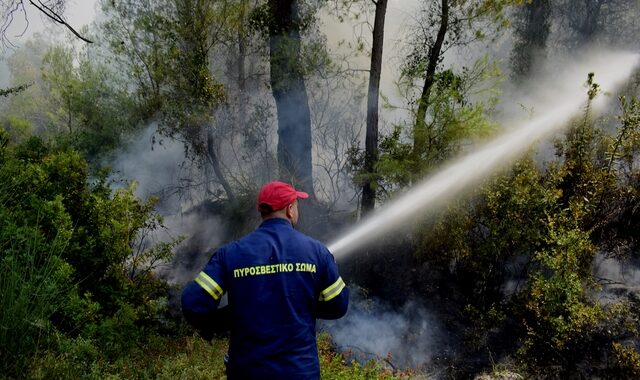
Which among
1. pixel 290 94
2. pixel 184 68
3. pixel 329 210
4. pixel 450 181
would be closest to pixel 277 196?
pixel 450 181

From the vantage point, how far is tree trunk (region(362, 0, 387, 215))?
29.3ft

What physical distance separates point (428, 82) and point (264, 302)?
303 inches

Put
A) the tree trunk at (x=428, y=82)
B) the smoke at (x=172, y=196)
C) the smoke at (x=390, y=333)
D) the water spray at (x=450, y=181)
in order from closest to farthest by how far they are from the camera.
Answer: the smoke at (x=390, y=333)
the water spray at (x=450, y=181)
the tree trunk at (x=428, y=82)
the smoke at (x=172, y=196)

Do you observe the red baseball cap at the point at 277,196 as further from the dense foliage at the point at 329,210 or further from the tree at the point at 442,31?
the tree at the point at 442,31

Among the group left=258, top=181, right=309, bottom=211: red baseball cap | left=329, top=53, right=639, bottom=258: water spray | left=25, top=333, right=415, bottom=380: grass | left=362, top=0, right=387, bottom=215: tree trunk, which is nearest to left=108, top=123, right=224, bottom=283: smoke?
left=329, top=53, right=639, bottom=258: water spray

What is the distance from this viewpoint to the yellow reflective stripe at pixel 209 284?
2188 mm

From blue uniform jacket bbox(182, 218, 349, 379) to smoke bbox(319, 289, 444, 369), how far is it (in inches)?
213

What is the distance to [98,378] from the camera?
11.4ft

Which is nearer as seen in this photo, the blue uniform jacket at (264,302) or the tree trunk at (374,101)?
the blue uniform jacket at (264,302)

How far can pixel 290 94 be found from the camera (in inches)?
410

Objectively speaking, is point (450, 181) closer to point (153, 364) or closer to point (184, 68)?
point (153, 364)

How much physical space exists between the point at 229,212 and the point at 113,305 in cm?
625

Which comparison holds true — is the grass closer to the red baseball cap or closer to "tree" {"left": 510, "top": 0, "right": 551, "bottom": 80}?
the red baseball cap

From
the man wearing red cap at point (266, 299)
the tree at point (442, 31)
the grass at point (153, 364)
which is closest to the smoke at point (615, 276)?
the grass at point (153, 364)
